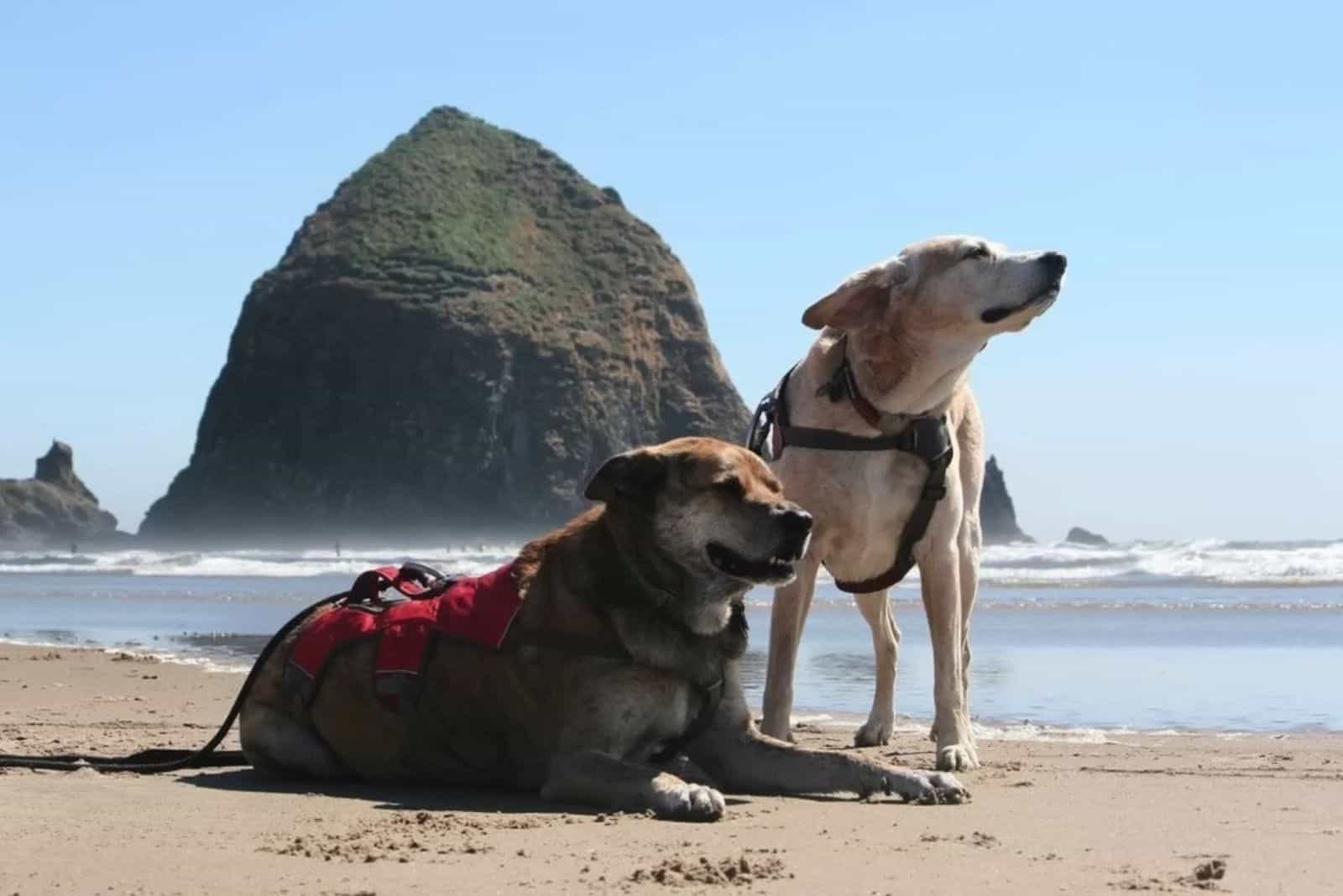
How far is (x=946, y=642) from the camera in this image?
24.5 feet

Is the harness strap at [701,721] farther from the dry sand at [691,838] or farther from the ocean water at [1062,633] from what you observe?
the ocean water at [1062,633]

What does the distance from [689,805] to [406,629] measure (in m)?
1.32

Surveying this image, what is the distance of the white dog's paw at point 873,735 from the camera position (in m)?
8.22

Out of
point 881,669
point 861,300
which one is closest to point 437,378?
point 881,669

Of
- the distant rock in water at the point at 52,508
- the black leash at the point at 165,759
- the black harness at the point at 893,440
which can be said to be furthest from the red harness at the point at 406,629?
the distant rock in water at the point at 52,508

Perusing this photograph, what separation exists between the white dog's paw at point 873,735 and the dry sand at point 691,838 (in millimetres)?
1107

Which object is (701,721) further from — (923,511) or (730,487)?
(923,511)

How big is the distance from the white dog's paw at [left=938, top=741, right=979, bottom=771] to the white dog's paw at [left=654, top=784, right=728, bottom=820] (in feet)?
5.48

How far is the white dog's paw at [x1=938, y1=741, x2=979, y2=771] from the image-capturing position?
691 cm

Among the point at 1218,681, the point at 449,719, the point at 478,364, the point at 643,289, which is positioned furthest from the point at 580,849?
the point at 643,289

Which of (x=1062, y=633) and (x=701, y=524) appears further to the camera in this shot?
(x=1062, y=633)

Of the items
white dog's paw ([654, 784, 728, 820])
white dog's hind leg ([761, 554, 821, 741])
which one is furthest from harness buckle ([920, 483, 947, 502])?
white dog's paw ([654, 784, 728, 820])

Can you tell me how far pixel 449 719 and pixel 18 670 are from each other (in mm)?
7131

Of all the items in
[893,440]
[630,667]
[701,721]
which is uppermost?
[893,440]
